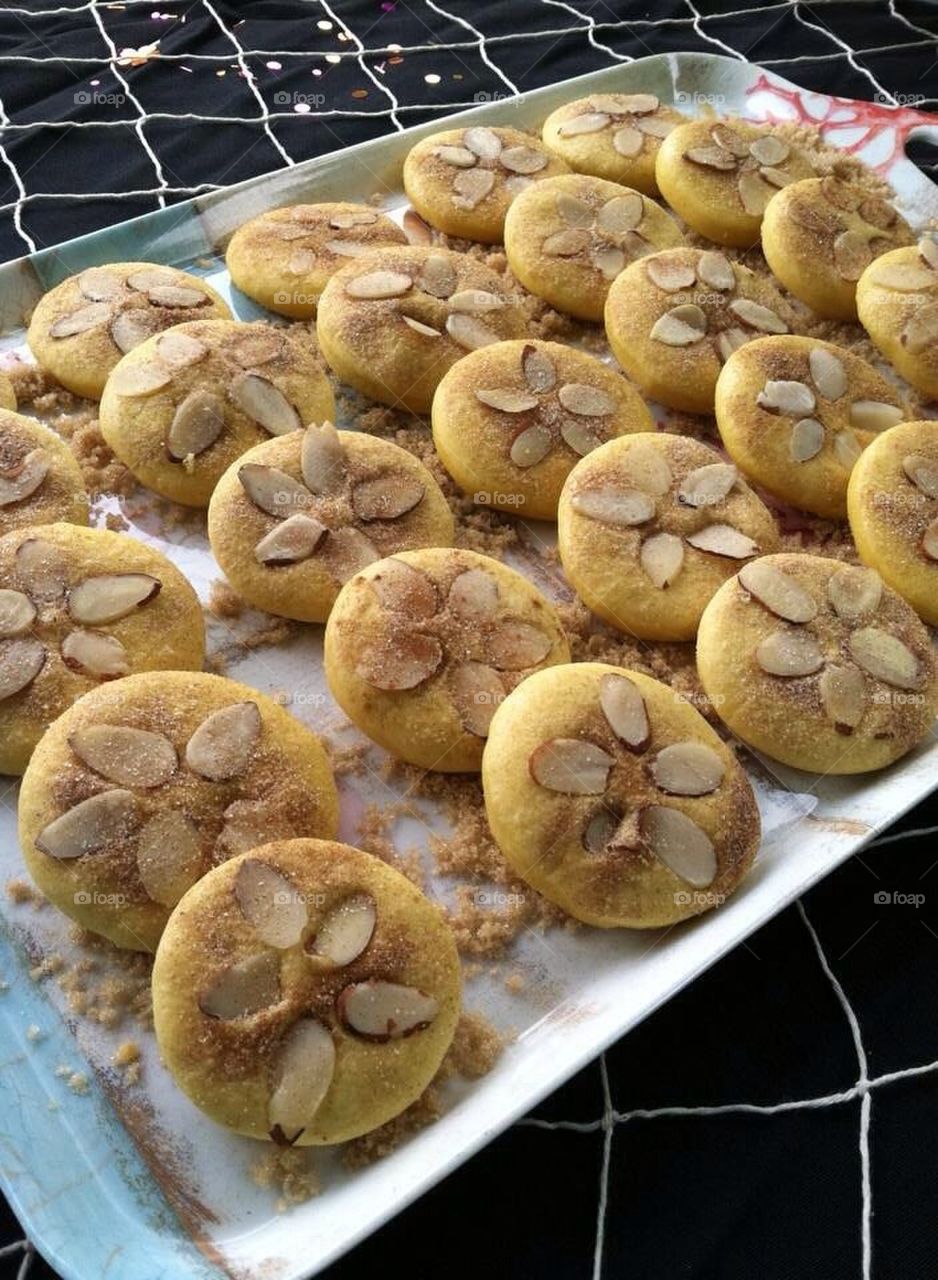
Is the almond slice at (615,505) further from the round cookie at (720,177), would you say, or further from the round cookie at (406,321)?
the round cookie at (720,177)

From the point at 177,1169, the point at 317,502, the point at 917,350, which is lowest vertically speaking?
the point at 177,1169

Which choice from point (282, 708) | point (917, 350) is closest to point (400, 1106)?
point (282, 708)

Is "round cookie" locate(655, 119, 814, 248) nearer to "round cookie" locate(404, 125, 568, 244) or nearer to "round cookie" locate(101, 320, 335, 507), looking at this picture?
"round cookie" locate(404, 125, 568, 244)

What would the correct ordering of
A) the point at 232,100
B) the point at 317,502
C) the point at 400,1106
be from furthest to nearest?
1. the point at 232,100
2. the point at 317,502
3. the point at 400,1106

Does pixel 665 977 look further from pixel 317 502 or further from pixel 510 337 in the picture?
pixel 510 337

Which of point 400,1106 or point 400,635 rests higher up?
point 400,635

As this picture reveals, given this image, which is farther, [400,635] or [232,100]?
[232,100]

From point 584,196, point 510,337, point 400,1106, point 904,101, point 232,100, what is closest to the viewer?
point 400,1106
